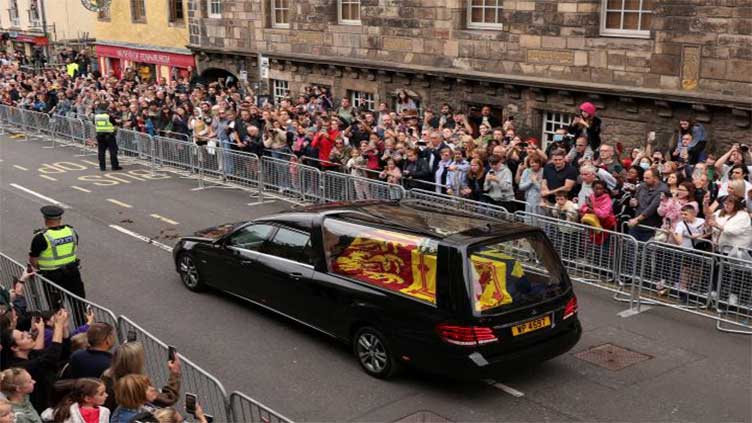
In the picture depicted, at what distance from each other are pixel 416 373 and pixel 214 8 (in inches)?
936

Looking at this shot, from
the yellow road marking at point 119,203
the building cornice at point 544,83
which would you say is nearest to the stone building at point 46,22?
the building cornice at point 544,83

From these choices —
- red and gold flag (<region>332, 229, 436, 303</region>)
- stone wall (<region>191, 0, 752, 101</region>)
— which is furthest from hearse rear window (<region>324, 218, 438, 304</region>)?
stone wall (<region>191, 0, 752, 101</region>)

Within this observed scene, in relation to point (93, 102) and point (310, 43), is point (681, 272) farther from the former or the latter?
point (93, 102)

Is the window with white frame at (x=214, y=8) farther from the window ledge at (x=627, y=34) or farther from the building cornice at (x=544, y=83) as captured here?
the window ledge at (x=627, y=34)

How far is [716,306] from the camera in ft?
33.2

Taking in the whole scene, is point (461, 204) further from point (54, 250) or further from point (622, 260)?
point (54, 250)

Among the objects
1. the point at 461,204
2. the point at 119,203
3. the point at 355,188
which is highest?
the point at 461,204

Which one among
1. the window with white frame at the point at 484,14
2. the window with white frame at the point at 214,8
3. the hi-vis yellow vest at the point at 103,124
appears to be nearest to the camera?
the window with white frame at the point at 484,14

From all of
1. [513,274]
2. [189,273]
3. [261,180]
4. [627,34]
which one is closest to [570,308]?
[513,274]

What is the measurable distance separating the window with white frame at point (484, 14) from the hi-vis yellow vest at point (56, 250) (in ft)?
40.1

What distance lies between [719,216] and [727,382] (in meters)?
2.59

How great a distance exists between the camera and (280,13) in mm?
26781

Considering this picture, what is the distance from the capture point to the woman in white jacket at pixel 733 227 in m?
9.97

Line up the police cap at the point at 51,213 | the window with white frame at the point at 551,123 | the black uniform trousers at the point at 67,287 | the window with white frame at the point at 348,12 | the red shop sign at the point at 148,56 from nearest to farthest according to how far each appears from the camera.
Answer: the black uniform trousers at the point at 67,287, the police cap at the point at 51,213, the window with white frame at the point at 551,123, the window with white frame at the point at 348,12, the red shop sign at the point at 148,56
